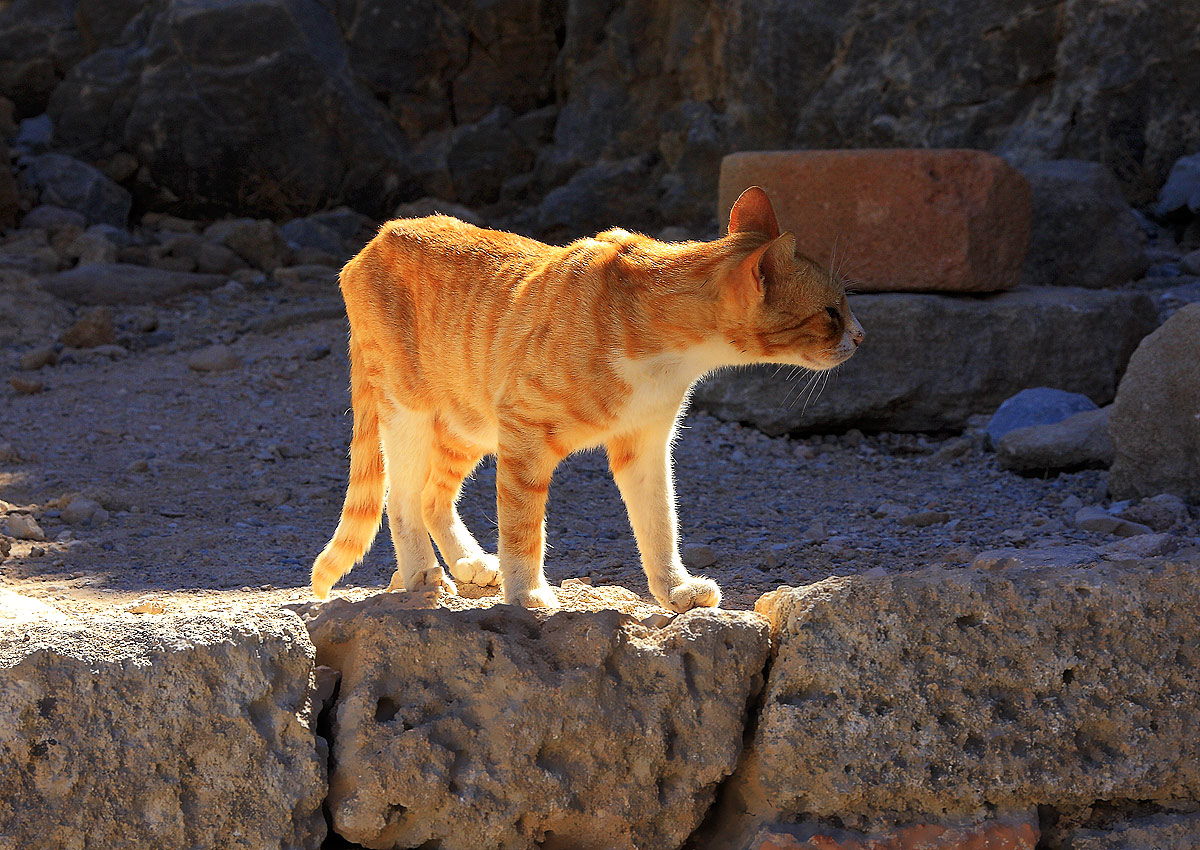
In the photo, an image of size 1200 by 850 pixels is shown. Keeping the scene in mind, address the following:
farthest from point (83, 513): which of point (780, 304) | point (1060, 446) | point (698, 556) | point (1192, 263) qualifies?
point (1192, 263)

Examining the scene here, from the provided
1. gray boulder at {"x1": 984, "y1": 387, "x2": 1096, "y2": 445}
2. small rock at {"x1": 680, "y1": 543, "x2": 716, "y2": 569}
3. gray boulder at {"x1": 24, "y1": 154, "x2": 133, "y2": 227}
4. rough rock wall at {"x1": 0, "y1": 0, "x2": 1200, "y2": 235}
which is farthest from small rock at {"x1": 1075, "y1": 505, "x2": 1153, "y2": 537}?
gray boulder at {"x1": 24, "y1": 154, "x2": 133, "y2": 227}

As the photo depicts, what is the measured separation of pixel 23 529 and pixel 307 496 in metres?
1.13

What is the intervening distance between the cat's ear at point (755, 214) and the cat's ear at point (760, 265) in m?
0.22

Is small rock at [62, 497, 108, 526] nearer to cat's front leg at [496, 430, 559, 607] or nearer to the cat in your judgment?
the cat

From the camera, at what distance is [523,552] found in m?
2.82

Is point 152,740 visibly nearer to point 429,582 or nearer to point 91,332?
point 429,582

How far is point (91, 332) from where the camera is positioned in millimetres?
7633

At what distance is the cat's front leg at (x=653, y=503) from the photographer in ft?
9.74

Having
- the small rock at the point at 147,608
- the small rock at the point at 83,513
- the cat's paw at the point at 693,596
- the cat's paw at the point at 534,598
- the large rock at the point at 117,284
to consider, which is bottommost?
the large rock at the point at 117,284

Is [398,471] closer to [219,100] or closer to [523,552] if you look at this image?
[523,552]

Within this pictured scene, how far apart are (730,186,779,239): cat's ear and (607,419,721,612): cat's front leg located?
1.78 feet

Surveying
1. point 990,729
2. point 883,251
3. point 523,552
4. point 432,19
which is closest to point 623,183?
point 432,19

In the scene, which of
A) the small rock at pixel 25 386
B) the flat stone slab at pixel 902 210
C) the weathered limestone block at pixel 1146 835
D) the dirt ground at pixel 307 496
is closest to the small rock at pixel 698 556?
the dirt ground at pixel 307 496

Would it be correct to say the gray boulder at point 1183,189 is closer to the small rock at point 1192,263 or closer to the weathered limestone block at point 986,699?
the small rock at point 1192,263
